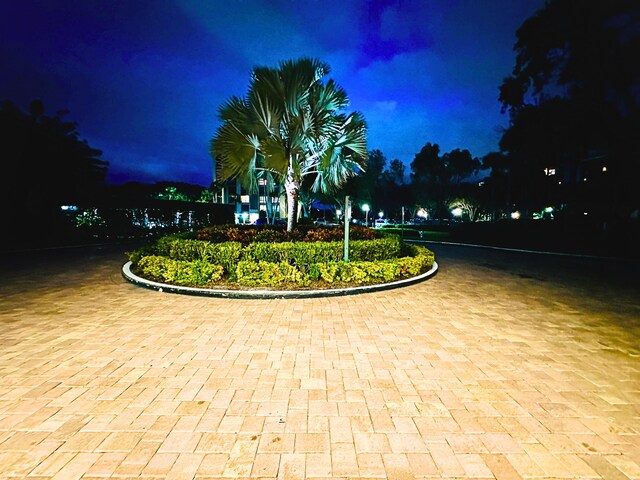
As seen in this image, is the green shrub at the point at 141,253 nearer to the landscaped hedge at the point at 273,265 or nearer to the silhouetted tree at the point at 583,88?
the landscaped hedge at the point at 273,265

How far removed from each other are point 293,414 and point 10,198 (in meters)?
22.5

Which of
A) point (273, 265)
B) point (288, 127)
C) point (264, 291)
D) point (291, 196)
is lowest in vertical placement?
point (264, 291)

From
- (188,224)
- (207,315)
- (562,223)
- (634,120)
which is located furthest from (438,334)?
(188,224)

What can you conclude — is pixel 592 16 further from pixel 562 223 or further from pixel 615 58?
pixel 562 223

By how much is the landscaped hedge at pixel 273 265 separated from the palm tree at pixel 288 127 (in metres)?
2.58

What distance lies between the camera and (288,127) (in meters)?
10.3

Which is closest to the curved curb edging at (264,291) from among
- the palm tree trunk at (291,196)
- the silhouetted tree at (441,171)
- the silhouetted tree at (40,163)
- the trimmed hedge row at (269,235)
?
the trimmed hedge row at (269,235)

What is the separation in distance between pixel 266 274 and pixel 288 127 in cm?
504

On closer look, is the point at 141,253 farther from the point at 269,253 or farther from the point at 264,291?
the point at 264,291

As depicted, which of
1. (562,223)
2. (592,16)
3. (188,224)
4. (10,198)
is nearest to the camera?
(592,16)

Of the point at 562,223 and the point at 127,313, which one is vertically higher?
the point at 562,223

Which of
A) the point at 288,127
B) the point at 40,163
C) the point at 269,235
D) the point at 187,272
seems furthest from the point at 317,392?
the point at 40,163

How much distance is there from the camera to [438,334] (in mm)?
5188

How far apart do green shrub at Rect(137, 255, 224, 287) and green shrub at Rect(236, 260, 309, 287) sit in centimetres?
64
